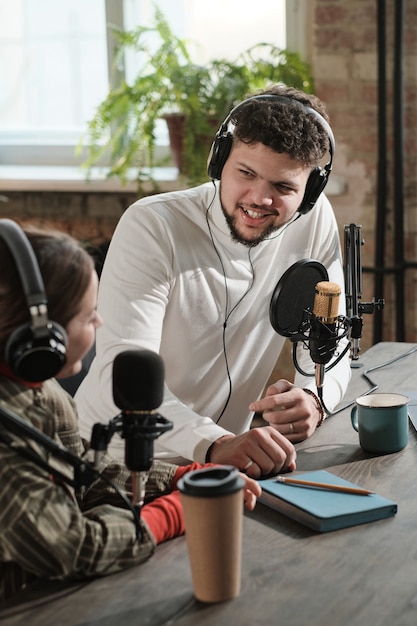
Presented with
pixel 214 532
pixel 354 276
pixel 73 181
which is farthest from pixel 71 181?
pixel 214 532

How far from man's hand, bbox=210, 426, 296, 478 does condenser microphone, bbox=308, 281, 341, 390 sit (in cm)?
28

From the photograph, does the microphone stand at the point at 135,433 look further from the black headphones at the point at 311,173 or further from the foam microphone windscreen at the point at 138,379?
the black headphones at the point at 311,173

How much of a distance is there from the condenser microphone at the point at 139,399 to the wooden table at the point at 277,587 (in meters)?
0.16

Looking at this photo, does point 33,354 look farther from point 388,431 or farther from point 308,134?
point 308,134

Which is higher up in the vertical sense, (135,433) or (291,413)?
(135,433)

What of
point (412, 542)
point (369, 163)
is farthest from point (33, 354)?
point (369, 163)

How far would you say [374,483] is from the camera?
1.53m

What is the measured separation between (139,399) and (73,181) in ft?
9.19

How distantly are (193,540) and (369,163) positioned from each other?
2652 mm

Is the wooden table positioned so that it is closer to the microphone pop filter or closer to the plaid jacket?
the plaid jacket

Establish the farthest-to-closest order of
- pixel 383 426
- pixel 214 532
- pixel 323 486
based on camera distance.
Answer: pixel 383 426 → pixel 323 486 → pixel 214 532

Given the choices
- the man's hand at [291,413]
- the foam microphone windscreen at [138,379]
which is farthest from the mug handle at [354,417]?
the foam microphone windscreen at [138,379]

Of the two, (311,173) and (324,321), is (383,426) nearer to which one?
(324,321)

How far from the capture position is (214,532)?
43.6 inches
